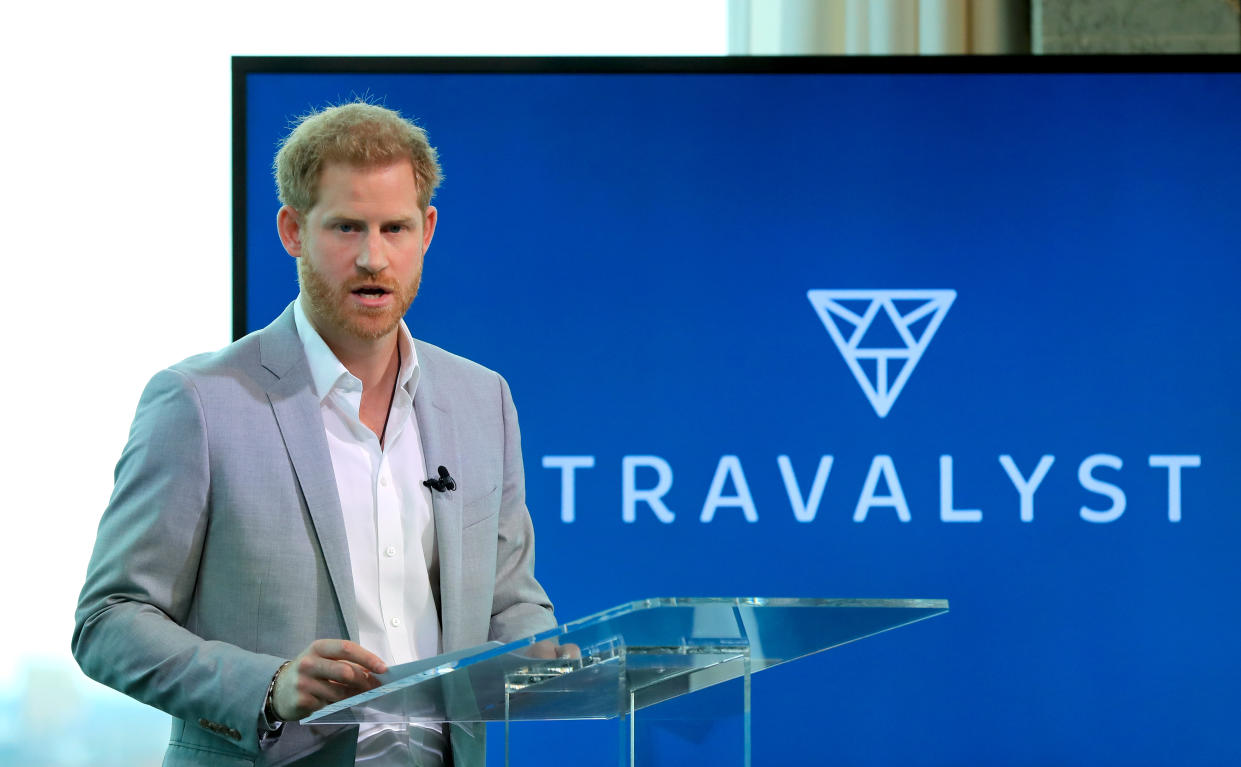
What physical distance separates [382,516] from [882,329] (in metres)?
1.68

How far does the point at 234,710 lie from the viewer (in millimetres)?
1940

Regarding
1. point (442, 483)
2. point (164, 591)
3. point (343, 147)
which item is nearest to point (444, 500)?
point (442, 483)

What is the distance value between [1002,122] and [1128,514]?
1079 millimetres

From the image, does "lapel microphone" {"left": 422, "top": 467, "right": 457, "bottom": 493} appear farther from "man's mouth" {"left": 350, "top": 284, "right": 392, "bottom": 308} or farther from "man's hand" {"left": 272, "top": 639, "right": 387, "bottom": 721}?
"man's hand" {"left": 272, "top": 639, "right": 387, "bottom": 721}

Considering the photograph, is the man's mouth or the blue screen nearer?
the man's mouth

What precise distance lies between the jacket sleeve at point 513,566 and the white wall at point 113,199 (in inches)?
69.3

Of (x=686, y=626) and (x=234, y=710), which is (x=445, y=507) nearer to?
(x=234, y=710)

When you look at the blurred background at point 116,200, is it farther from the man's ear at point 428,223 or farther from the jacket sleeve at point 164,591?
the jacket sleeve at point 164,591

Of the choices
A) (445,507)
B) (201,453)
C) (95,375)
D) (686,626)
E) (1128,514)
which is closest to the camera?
(686,626)

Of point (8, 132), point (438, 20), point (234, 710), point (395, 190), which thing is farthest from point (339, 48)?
A: point (234, 710)

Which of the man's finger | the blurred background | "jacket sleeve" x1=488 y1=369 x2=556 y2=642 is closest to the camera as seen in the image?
the man's finger

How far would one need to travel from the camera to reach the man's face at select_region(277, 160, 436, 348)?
2.20 metres

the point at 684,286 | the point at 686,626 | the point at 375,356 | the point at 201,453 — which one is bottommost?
the point at 686,626

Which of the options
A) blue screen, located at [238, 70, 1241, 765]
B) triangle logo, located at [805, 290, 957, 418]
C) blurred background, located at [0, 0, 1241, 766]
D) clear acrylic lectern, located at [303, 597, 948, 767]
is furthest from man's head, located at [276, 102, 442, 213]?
blurred background, located at [0, 0, 1241, 766]
